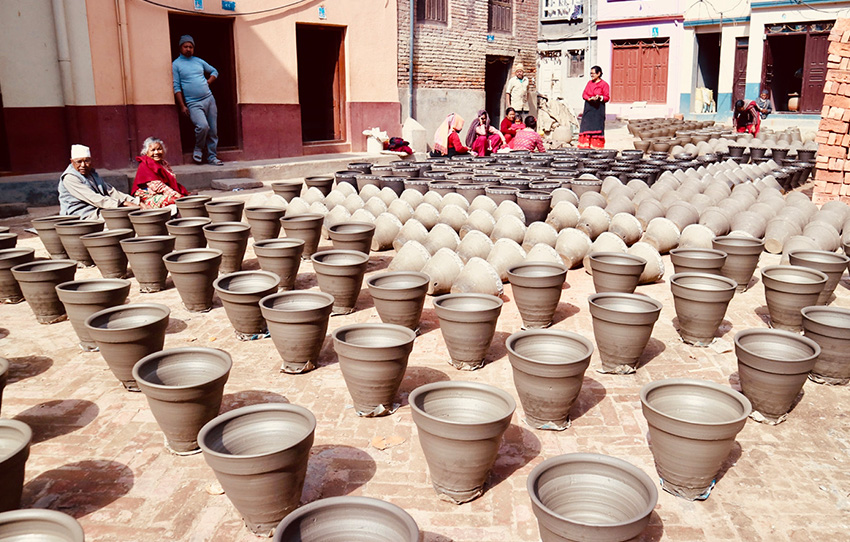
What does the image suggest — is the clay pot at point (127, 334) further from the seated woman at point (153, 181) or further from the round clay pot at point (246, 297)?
the seated woman at point (153, 181)

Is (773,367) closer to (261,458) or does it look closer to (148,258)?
(261,458)

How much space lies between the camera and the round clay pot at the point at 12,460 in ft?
8.82

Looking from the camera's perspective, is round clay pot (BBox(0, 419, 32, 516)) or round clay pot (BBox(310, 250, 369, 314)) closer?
round clay pot (BBox(0, 419, 32, 516))

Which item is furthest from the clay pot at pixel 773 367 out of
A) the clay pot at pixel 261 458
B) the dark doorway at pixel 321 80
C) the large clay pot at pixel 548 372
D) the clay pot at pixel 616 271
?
the dark doorway at pixel 321 80

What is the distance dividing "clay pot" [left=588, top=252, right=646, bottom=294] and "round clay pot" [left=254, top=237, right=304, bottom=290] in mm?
2564

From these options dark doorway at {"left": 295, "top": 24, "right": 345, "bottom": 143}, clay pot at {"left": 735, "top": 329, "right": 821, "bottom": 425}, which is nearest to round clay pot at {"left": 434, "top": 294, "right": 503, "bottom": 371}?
clay pot at {"left": 735, "top": 329, "right": 821, "bottom": 425}

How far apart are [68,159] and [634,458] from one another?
10.3 meters

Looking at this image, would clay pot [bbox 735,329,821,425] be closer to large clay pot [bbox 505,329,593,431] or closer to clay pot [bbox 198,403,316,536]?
large clay pot [bbox 505,329,593,431]

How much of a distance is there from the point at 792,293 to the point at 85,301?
5.13m

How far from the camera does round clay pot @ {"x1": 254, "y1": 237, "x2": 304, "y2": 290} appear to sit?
221 inches

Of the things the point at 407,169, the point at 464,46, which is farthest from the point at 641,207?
the point at 464,46

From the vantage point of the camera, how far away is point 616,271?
5203 millimetres

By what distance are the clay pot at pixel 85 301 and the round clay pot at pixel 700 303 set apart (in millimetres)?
4057

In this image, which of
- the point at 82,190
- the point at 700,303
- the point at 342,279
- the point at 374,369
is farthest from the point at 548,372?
the point at 82,190
